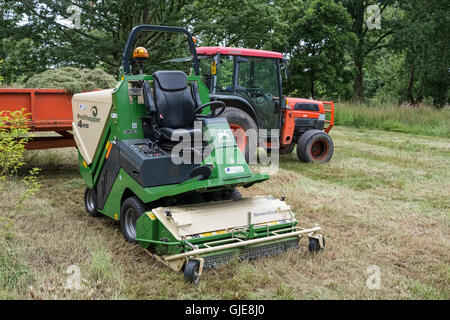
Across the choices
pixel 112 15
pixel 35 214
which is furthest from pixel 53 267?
pixel 112 15

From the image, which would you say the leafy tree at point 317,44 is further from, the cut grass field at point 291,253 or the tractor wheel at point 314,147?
the cut grass field at point 291,253

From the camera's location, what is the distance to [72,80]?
24.2 feet

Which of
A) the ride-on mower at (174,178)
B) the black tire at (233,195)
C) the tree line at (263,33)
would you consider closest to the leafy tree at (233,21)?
the tree line at (263,33)

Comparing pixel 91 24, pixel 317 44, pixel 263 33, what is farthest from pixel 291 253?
pixel 317 44

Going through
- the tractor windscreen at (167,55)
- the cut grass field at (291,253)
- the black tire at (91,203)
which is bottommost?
the cut grass field at (291,253)

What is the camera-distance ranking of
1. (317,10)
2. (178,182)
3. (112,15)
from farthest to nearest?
(317,10), (112,15), (178,182)

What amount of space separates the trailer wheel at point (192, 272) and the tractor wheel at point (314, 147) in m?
5.78

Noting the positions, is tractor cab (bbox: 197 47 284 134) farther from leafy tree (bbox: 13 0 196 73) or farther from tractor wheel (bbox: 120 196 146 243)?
leafy tree (bbox: 13 0 196 73)

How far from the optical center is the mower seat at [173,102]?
4.70 meters

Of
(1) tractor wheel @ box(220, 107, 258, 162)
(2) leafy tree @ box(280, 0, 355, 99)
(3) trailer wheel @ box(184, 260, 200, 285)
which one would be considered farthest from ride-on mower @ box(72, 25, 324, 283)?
(2) leafy tree @ box(280, 0, 355, 99)

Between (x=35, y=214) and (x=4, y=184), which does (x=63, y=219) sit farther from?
(x=4, y=184)

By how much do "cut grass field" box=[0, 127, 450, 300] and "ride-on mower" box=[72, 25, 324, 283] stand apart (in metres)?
0.18
